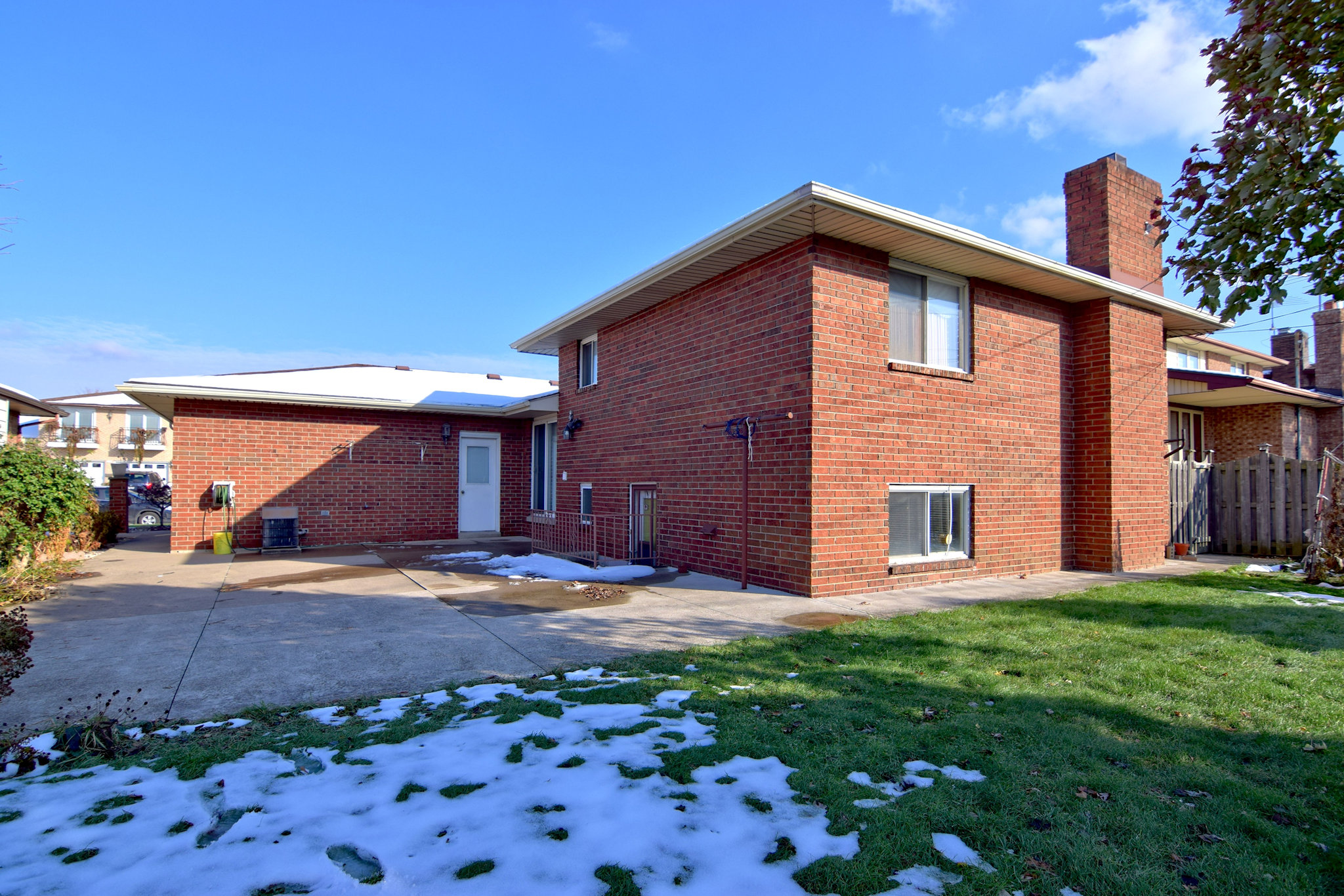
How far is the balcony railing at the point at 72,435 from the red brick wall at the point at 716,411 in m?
36.9

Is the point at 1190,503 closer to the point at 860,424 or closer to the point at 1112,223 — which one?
the point at 1112,223

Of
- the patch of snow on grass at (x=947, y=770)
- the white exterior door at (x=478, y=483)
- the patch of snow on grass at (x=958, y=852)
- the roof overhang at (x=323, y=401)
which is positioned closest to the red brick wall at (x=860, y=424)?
the roof overhang at (x=323, y=401)

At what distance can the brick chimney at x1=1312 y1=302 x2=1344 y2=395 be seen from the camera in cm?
1919

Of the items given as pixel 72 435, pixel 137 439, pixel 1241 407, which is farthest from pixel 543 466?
pixel 137 439

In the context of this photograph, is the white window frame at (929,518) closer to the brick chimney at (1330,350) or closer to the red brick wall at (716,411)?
the red brick wall at (716,411)

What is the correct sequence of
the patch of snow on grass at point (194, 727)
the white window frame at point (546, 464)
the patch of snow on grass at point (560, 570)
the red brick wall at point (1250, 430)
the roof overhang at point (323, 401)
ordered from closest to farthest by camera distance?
the patch of snow on grass at point (194, 727) → the patch of snow on grass at point (560, 570) → the roof overhang at point (323, 401) → the red brick wall at point (1250, 430) → the white window frame at point (546, 464)

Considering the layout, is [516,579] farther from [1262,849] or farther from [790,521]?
[1262,849]

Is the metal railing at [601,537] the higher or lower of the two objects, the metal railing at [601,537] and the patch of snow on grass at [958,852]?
the higher

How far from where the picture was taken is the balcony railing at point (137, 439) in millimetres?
42844

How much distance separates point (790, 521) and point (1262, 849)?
567cm

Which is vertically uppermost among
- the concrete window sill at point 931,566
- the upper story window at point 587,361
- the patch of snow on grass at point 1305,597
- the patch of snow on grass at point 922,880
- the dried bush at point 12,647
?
the upper story window at point 587,361

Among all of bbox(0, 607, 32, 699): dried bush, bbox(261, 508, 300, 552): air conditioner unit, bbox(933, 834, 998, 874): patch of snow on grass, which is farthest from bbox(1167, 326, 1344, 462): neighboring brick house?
bbox(261, 508, 300, 552): air conditioner unit

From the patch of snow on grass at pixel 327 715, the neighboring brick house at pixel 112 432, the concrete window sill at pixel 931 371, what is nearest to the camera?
the patch of snow on grass at pixel 327 715

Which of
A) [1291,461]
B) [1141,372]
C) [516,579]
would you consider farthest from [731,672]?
[1291,461]
